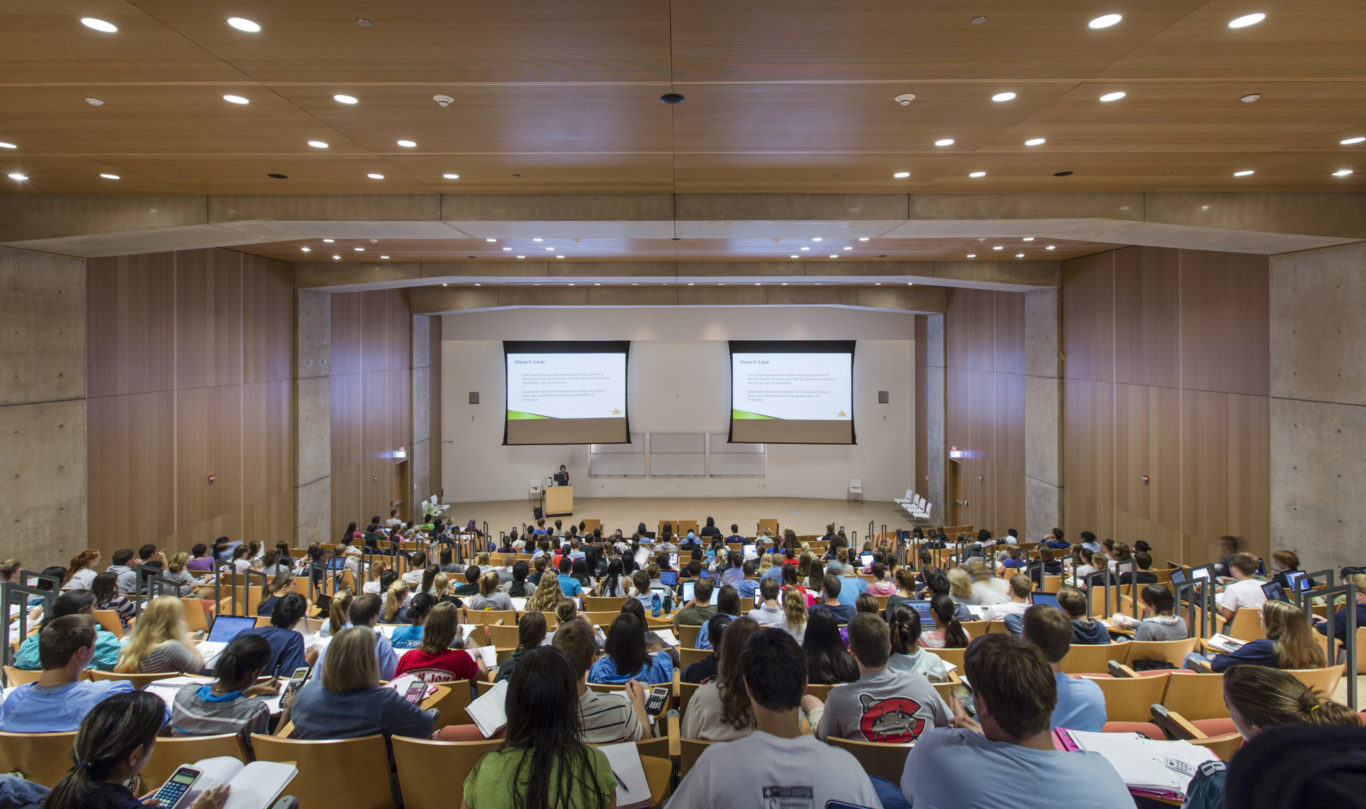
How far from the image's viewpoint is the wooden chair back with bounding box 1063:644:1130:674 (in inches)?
196

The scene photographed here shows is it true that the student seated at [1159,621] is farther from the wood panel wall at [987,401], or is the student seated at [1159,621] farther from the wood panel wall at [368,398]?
the wood panel wall at [368,398]

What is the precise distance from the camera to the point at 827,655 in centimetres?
389

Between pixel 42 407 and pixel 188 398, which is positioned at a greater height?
pixel 188 398

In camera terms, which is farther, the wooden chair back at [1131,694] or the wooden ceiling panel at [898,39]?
the wooden ceiling panel at [898,39]

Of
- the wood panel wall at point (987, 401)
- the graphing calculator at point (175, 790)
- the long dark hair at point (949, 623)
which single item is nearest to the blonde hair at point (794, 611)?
the long dark hair at point (949, 623)

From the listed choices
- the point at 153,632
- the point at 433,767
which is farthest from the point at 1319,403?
the point at 153,632

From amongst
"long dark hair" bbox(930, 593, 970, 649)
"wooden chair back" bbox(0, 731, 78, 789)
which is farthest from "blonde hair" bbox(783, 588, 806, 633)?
"wooden chair back" bbox(0, 731, 78, 789)

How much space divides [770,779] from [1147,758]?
1.62 metres

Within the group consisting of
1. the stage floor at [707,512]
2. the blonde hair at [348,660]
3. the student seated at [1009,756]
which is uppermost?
the student seated at [1009,756]

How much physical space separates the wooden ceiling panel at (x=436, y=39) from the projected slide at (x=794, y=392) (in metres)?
19.1

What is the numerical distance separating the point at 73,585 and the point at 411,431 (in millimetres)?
14354

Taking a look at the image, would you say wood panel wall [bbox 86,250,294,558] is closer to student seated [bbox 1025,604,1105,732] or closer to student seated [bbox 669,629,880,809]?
student seated [bbox 669,629,880,809]

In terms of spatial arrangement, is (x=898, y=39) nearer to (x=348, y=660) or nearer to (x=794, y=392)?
(x=348, y=660)

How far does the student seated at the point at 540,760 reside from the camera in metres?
2.18
